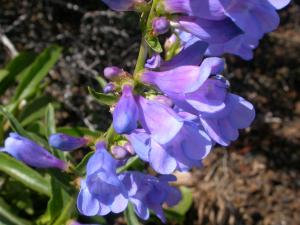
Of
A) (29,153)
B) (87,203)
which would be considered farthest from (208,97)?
(29,153)

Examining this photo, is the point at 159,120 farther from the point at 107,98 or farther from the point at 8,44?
the point at 8,44

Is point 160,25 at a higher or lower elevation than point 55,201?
higher

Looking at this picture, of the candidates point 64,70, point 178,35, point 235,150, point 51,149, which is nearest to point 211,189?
point 235,150

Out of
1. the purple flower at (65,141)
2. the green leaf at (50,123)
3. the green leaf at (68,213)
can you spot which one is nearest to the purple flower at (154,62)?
the purple flower at (65,141)

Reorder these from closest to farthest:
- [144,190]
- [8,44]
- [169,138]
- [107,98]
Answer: [169,138] → [107,98] → [144,190] → [8,44]

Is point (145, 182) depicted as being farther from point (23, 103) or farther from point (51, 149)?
point (23, 103)

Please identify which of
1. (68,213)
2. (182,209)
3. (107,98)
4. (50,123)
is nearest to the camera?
(107,98)

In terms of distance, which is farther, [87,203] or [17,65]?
[17,65]
